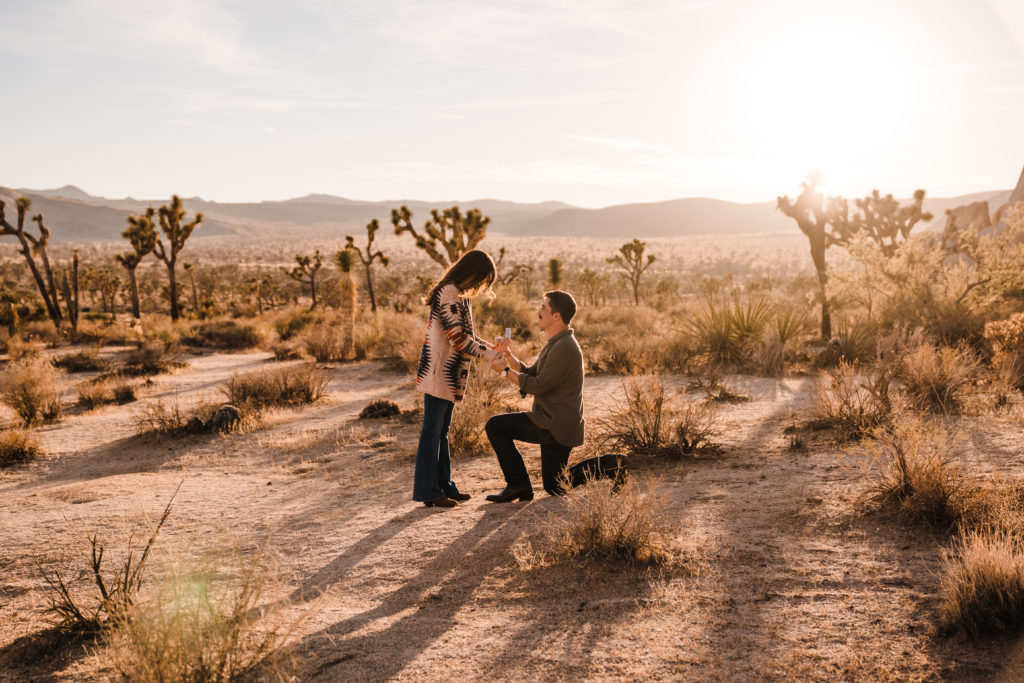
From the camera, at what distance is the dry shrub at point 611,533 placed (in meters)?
4.34

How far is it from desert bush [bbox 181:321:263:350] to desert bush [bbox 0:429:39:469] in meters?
13.0

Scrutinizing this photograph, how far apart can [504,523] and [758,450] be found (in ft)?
Result: 9.73

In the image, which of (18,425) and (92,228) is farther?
(92,228)

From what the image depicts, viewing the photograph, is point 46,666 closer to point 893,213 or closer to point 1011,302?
point 1011,302

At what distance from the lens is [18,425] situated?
9.69 m

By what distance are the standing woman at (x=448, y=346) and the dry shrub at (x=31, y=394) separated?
7768mm

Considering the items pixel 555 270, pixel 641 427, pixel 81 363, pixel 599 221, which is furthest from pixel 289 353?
pixel 599 221

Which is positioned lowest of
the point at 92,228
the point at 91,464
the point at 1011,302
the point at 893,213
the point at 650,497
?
the point at 91,464

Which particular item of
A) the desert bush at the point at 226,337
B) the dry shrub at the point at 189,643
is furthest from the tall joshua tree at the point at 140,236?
the dry shrub at the point at 189,643

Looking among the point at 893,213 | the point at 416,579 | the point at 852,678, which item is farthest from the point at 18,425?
the point at 893,213

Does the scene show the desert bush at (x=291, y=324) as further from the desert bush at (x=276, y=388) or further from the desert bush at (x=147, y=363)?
the desert bush at (x=276, y=388)

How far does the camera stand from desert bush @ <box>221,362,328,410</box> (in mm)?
10680

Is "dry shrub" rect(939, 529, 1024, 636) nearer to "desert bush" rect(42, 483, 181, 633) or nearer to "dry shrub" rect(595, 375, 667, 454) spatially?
"dry shrub" rect(595, 375, 667, 454)

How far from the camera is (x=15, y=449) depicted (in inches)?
315
